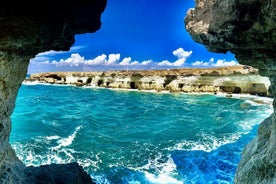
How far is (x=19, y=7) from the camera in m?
6.96

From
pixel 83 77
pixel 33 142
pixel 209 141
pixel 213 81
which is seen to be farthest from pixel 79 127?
pixel 83 77

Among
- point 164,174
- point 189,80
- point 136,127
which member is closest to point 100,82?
point 189,80

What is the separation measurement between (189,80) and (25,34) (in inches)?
2438

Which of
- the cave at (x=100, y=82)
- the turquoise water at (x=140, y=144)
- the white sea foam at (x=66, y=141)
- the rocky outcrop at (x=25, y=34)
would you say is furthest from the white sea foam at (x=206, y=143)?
the cave at (x=100, y=82)

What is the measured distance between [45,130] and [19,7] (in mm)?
18642

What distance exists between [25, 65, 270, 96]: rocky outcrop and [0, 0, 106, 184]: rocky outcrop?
148ft

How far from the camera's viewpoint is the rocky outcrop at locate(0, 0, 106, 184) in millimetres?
7121

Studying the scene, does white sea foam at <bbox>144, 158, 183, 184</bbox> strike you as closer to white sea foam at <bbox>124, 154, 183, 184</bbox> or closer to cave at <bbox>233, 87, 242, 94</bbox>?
white sea foam at <bbox>124, 154, 183, 184</bbox>

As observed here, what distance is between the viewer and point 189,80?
67.9m

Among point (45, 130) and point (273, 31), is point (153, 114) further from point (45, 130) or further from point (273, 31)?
→ point (273, 31)

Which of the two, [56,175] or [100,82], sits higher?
[100,82]

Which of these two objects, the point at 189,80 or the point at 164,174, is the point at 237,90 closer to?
the point at 189,80

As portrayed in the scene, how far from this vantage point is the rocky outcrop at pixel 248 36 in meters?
6.46

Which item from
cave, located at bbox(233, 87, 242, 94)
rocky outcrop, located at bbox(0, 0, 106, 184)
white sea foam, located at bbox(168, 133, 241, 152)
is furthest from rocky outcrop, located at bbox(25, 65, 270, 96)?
rocky outcrop, located at bbox(0, 0, 106, 184)
